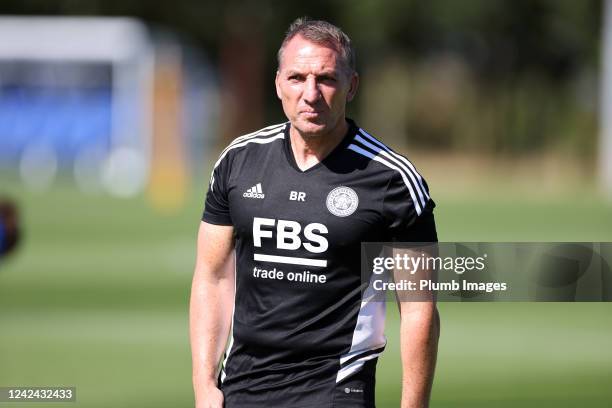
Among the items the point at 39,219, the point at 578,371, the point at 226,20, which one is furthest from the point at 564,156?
the point at 578,371

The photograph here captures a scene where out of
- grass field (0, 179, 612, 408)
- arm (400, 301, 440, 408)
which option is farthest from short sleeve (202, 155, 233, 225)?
grass field (0, 179, 612, 408)

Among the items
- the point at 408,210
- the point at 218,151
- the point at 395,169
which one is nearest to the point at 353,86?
the point at 395,169

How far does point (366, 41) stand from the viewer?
52531 mm

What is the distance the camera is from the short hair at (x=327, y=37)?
4691mm

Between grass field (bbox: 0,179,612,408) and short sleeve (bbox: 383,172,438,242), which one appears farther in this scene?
grass field (bbox: 0,179,612,408)

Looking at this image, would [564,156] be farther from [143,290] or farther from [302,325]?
[302,325]

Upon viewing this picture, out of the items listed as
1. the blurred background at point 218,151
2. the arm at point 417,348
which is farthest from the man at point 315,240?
the blurred background at point 218,151

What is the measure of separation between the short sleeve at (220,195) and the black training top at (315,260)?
0.07 m

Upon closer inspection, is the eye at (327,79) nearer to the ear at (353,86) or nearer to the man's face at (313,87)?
the man's face at (313,87)

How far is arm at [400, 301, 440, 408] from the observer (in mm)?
4609

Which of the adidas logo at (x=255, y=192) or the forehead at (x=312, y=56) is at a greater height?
the forehead at (x=312, y=56)

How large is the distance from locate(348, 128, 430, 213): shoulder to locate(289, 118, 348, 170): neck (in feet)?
0.22

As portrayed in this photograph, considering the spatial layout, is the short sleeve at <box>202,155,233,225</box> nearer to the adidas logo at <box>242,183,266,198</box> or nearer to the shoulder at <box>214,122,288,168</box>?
the shoulder at <box>214,122,288,168</box>

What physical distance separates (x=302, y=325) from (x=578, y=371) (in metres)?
6.52
